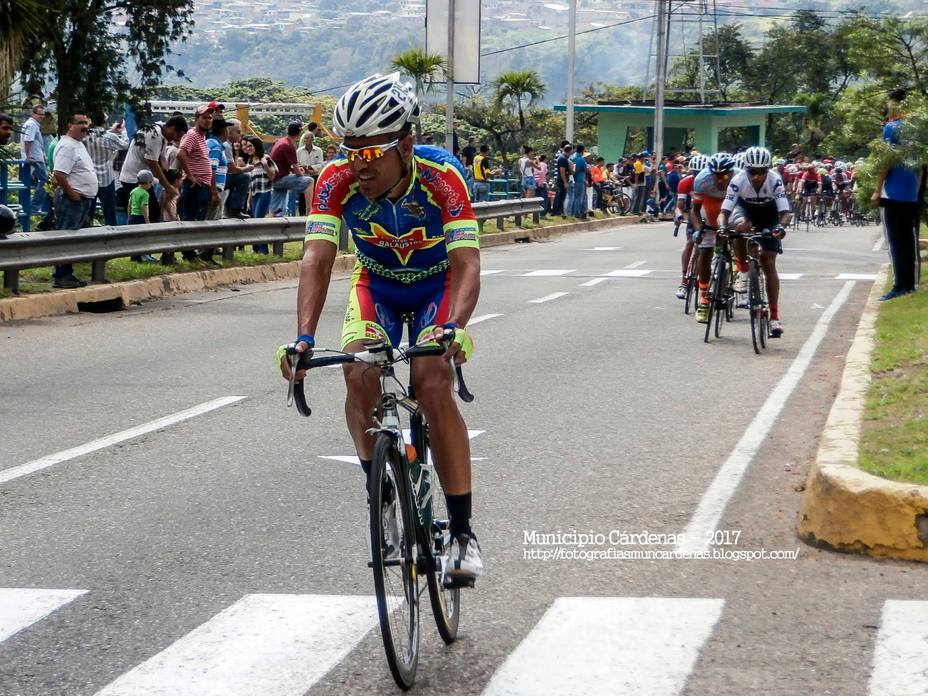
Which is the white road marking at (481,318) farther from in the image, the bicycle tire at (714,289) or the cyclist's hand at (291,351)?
the cyclist's hand at (291,351)

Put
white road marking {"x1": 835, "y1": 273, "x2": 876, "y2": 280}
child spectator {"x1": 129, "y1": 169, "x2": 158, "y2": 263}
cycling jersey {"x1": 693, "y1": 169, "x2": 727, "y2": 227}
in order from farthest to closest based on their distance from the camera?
1. white road marking {"x1": 835, "y1": 273, "x2": 876, "y2": 280}
2. child spectator {"x1": 129, "y1": 169, "x2": 158, "y2": 263}
3. cycling jersey {"x1": 693, "y1": 169, "x2": 727, "y2": 227}

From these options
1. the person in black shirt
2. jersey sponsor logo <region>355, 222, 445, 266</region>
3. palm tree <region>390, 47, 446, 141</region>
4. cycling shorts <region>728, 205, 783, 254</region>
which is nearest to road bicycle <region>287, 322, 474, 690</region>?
jersey sponsor logo <region>355, 222, 445, 266</region>

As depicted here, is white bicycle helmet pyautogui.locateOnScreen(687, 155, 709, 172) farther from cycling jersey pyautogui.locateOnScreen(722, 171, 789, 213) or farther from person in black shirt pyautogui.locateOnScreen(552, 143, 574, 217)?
person in black shirt pyautogui.locateOnScreen(552, 143, 574, 217)

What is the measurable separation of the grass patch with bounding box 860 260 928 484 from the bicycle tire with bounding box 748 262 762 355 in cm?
109

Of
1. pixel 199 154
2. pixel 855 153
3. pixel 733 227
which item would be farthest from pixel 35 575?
pixel 855 153

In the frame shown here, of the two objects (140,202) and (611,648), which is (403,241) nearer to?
(611,648)

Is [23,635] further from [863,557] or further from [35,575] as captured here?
[863,557]

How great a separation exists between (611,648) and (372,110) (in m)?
1.99

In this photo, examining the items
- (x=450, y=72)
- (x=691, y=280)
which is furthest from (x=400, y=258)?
(x=450, y=72)

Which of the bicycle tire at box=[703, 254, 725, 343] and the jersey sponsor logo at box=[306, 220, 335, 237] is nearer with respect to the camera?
the jersey sponsor logo at box=[306, 220, 335, 237]

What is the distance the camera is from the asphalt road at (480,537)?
4.98 metres

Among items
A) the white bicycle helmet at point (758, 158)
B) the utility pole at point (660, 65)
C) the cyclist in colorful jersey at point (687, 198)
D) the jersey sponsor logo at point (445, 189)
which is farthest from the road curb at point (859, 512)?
the utility pole at point (660, 65)

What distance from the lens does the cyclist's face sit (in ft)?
16.5

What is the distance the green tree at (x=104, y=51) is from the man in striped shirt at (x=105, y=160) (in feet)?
4.46
